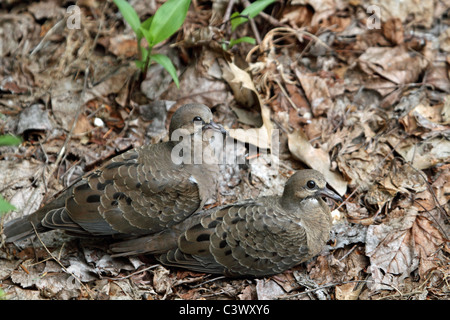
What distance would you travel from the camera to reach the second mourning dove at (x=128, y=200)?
449 cm

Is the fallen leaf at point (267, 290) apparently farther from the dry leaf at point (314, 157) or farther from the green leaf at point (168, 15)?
the green leaf at point (168, 15)

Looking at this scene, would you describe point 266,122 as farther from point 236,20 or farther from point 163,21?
point 163,21

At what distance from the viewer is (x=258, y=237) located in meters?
4.37

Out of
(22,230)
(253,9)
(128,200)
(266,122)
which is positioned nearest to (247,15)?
(253,9)

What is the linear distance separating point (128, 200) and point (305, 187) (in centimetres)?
165

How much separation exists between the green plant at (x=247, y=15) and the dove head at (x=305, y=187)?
2.17 m

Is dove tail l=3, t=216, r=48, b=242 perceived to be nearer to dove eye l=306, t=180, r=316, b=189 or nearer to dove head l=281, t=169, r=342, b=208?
dove head l=281, t=169, r=342, b=208

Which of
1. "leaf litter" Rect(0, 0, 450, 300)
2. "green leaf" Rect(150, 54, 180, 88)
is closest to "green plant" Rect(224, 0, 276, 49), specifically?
"leaf litter" Rect(0, 0, 450, 300)

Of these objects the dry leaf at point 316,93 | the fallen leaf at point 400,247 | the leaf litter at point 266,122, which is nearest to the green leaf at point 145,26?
the leaf litter at point 266,122

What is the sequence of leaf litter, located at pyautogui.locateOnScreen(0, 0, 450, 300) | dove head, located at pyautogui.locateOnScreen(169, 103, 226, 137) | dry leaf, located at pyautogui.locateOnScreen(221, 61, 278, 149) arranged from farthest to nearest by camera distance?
dry leaf, located at pyautogui.locateOnScreen(221, 61, 278, 149) < dove head, located at pyautogui.locateOnScreen(169, 103, 226, 137) < leaf litter, located at pyautogui.locateOnScreen(0, 0, 450, 300)

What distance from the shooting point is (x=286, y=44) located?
635cm

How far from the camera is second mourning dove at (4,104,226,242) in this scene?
14.7ft
